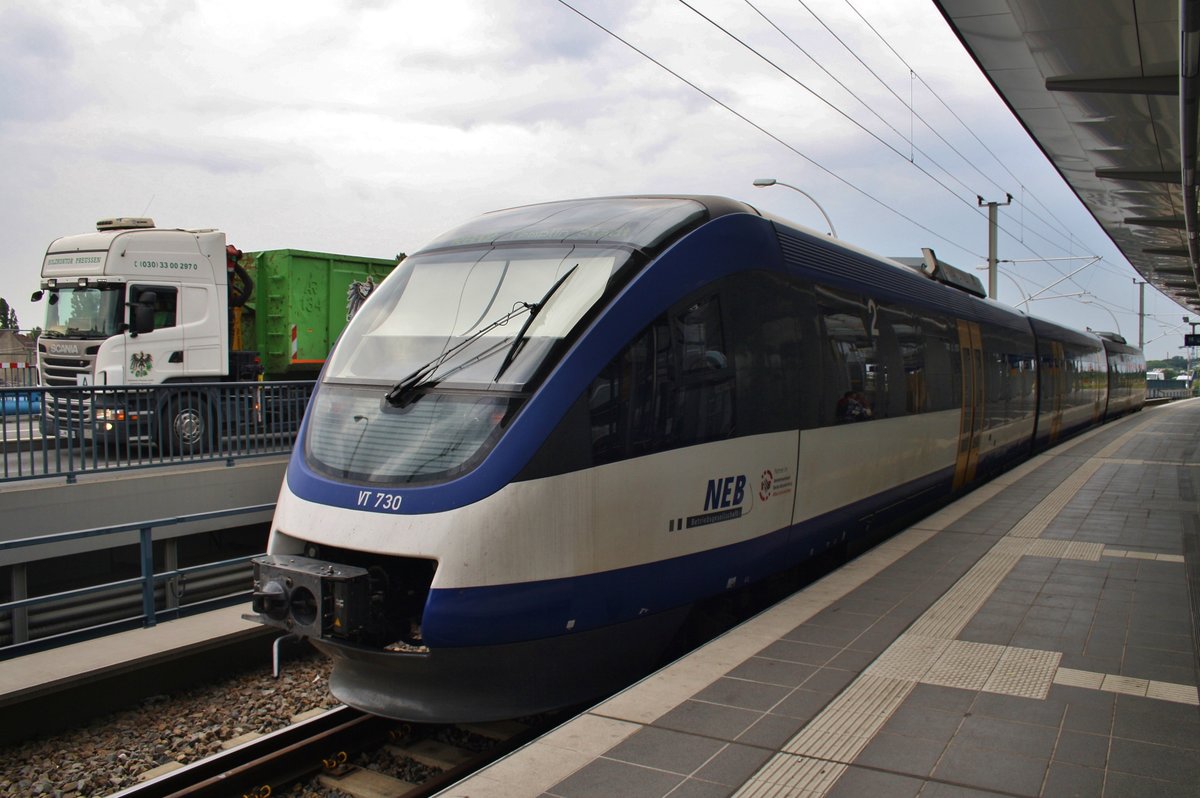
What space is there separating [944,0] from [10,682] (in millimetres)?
11290

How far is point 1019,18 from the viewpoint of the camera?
1131 cm

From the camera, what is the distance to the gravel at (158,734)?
19.1ft

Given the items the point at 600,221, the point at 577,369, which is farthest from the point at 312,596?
the point at 600,221

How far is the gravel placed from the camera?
5816 mm

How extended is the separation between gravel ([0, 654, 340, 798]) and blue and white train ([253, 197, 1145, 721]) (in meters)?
1.33

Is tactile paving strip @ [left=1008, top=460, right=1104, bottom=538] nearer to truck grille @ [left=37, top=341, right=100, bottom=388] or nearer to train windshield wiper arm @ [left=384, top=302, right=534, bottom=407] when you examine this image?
train windshield wiper arm @ [left=384, top=302, right=534, bottom=407]

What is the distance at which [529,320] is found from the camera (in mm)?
5594

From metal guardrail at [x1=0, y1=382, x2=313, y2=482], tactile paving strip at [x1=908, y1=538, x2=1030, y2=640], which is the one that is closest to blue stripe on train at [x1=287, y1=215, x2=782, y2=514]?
tactile paving strip at [x1=908, y1=538, x2=1030, y2=640]

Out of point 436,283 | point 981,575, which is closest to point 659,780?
point 436,283

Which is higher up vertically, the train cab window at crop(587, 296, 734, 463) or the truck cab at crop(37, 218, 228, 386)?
the truck cab at crop(37, 218, 228, 386)

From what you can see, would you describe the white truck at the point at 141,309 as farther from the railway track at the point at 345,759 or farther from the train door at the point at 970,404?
the train door at the point at 970,404

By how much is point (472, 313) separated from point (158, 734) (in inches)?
146

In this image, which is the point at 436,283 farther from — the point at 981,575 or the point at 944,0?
the point at 944,0

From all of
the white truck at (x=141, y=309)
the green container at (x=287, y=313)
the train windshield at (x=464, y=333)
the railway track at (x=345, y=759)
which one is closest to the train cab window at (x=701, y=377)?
the train windshield at (x=464, y=333)
